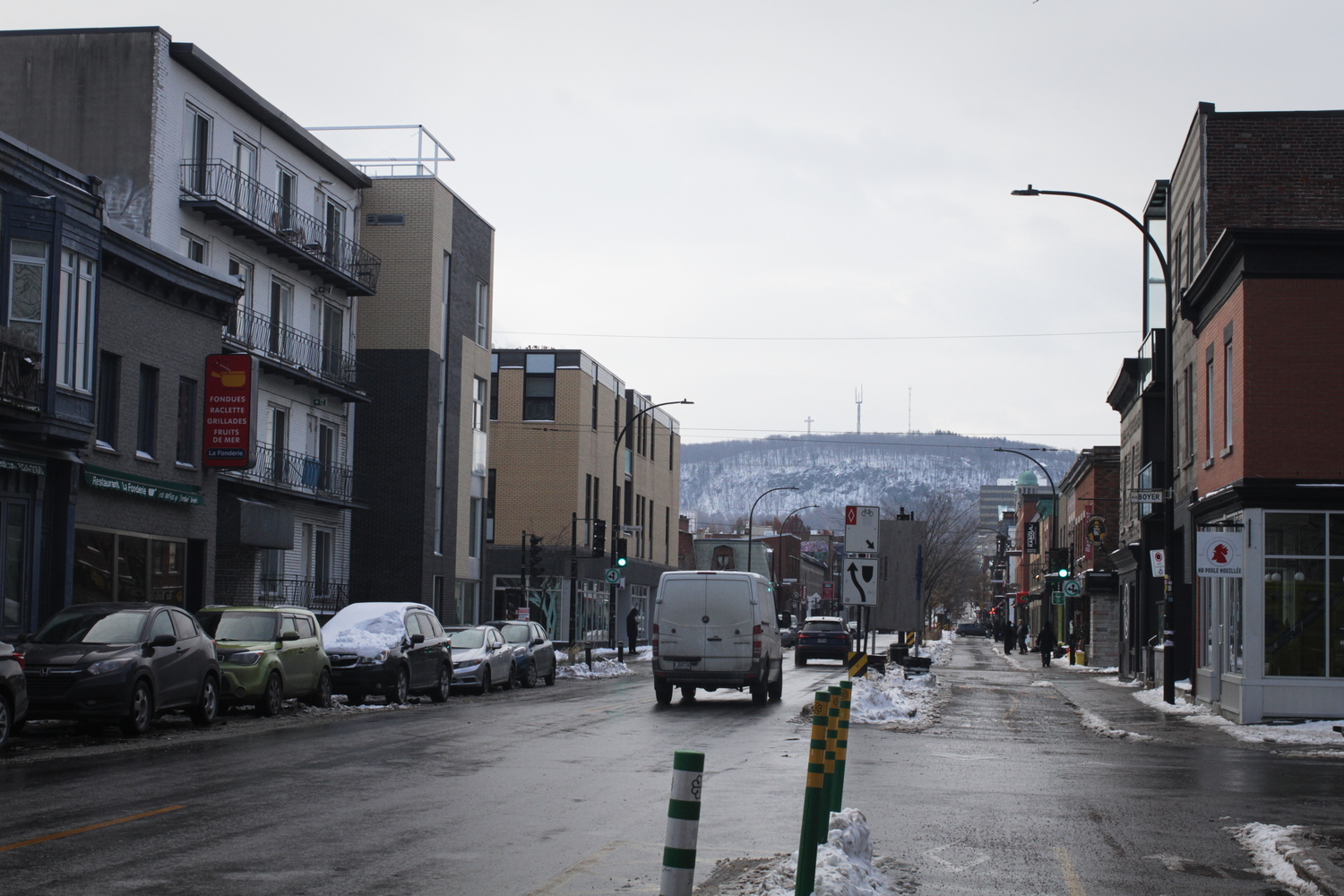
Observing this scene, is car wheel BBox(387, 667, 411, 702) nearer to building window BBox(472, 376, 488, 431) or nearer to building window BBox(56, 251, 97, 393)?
building window BBox(56, 251, 97, 393)

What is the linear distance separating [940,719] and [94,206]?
16.6 meters

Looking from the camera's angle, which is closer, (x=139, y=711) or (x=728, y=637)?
(x=139, y=711)

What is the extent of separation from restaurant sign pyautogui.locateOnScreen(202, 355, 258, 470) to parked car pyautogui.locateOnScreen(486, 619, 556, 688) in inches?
267

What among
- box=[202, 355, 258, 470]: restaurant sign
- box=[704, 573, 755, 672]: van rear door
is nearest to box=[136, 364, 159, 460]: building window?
box=[202, 355, 258, 470]: restaurant sign

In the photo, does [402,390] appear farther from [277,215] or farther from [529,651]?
[529,651]

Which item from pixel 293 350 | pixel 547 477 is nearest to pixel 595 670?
pixel 293 350

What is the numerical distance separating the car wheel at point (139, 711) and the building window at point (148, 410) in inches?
432

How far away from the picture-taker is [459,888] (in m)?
8.41

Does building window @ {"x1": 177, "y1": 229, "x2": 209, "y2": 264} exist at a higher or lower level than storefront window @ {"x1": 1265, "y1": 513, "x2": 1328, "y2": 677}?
higher

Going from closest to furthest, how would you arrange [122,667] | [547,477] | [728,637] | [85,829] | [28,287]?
[85,829], [122,667], [28,287], [728,637], [547,477]

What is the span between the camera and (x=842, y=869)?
7867mm

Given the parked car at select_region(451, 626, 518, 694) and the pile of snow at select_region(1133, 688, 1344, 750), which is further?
the parked car at select_region(451, 626, 518, 694)

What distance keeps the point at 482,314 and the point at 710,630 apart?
28.4 meters

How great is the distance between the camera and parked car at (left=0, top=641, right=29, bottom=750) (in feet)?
→ 51.9
